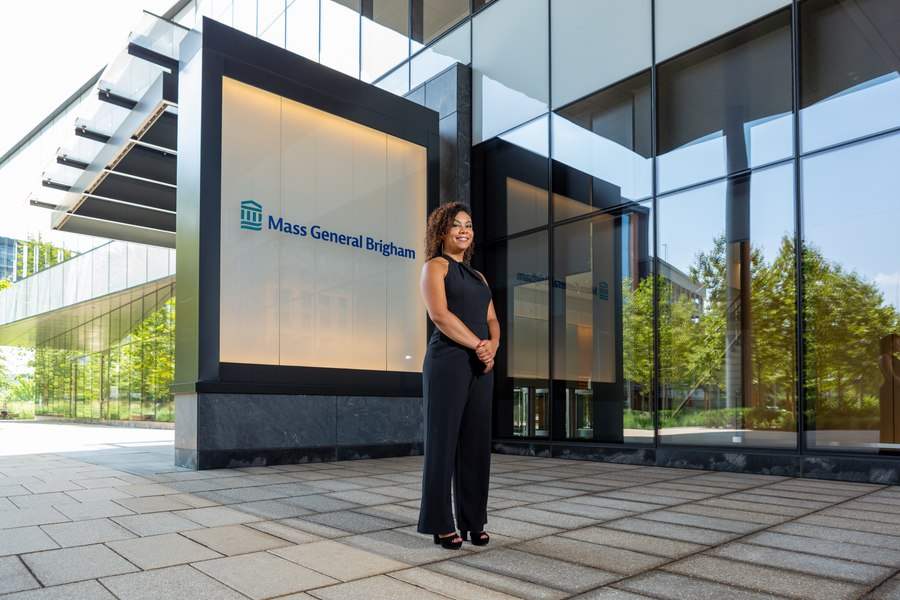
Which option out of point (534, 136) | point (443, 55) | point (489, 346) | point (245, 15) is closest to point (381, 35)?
point (443, 55)

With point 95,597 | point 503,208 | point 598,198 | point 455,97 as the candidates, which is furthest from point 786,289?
point 95,597

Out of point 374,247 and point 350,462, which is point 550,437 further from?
point 374,247

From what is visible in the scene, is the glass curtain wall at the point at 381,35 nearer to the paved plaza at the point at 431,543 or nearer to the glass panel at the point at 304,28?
the glass panel at the point at 304,28

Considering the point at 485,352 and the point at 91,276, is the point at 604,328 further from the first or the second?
the point at 91,276

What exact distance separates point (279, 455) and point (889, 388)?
6.87 m

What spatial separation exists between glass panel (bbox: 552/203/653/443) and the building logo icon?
4.28 m

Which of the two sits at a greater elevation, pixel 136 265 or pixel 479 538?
pixel 136 265

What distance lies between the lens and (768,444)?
7152 mm

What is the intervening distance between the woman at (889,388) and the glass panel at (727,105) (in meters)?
2.33

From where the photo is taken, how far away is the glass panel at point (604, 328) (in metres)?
8.52

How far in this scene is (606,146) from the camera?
9141 mm

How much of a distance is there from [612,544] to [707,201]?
557 centimetres

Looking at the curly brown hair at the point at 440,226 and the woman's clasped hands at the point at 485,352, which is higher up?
the curly brown hair at the point at 440,226

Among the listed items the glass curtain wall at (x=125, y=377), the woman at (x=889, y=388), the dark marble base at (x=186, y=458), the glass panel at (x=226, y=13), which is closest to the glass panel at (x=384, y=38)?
the glass panel at (x=226, y=13)
